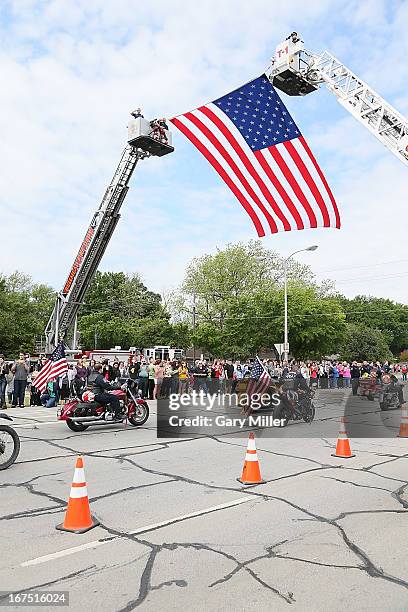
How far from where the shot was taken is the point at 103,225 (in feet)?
74.6

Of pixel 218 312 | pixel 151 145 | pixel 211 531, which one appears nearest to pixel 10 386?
pixel 151 145

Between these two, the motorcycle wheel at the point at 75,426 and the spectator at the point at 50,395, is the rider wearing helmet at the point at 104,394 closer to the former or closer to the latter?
the motorcycle wheel at the point at 75,426

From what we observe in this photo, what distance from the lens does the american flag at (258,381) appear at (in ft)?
47.0

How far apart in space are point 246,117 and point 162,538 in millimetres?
9071

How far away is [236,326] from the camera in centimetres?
5144

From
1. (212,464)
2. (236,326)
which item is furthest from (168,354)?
(212,464)

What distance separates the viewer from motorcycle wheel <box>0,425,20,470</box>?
7955 millimetres

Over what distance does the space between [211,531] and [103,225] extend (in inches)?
745

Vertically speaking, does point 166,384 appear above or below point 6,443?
above

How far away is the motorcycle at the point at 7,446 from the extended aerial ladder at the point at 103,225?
14.4 m

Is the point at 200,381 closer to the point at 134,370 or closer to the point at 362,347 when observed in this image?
the point at 134,370

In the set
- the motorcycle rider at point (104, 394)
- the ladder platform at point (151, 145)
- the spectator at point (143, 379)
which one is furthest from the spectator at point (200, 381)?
the motorcycle rider at point (104, 394)

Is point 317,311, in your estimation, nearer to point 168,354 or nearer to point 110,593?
point 168,354

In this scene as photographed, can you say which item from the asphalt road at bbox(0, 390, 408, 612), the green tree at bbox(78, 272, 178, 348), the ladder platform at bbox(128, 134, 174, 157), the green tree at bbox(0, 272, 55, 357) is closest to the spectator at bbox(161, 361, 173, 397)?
the ladder platform at bbox(128, 134, 174, 157)
